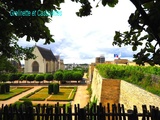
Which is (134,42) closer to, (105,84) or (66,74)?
(105,84)

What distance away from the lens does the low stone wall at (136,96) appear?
31.1 feet

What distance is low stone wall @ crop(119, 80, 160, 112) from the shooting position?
31.1 ft

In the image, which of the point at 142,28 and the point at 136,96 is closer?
the point at 142,28

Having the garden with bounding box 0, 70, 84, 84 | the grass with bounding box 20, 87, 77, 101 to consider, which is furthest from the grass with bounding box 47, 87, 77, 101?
the garden with bounding box 0, 70, 84, 84

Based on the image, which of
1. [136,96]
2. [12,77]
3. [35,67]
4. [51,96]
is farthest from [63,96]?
[35,67]

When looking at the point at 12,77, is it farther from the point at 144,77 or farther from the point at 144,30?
the point at 144,30

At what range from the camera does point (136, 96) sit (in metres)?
11.8

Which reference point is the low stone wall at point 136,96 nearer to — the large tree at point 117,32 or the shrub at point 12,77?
the large tree at point 117,32

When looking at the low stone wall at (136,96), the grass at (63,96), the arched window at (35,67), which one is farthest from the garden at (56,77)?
the low stone wall at (136,96)

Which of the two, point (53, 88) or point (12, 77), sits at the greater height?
point (12, 77)

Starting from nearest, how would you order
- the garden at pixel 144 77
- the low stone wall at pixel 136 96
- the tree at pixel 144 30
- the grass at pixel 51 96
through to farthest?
the tree at pixel 144 30 < the low stone wall at pixel 136 96 < the garden at pixel 144 77 < the grass at pixel 51 96

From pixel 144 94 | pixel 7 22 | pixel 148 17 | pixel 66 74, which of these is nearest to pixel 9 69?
pixel 144 94

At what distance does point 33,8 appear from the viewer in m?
3.39

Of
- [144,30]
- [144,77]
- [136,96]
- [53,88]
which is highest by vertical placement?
[144,30]
